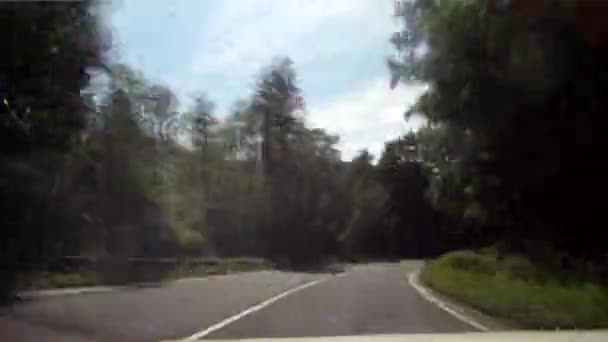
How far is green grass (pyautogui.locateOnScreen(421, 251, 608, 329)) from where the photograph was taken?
16.2 metres

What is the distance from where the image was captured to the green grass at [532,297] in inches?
640

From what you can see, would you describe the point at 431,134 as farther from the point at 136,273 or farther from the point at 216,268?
the point at 216,268

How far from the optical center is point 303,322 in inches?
677

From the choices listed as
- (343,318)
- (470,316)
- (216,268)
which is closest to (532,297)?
(470,316)

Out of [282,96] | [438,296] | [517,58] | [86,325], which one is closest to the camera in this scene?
[86,325]

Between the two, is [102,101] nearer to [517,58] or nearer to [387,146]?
[517,58]

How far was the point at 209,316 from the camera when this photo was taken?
18203 mm

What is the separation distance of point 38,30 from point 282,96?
173ft

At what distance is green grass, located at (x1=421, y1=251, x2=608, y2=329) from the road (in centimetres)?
125

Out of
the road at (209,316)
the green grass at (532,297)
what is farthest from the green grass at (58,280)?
the green grass at (532,297)

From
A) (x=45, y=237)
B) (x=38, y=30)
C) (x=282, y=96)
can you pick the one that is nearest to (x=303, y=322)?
(x=38, y=30)

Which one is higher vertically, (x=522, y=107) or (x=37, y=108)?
(x=37, y=108)

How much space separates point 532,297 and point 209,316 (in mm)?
7129

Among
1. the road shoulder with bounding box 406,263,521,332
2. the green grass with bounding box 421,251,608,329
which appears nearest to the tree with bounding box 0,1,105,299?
the road shoulder with bounding box 406,263,521,332
